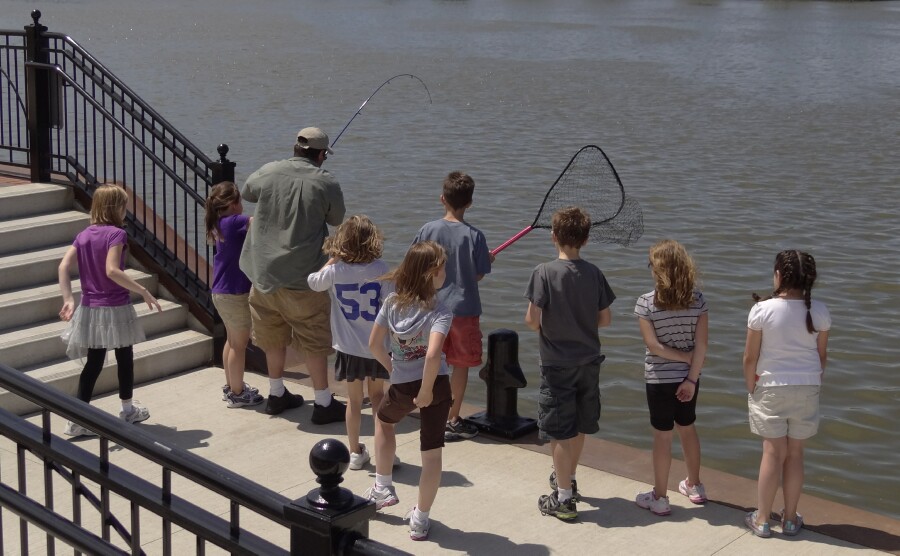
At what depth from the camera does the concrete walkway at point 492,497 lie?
5.98 metres

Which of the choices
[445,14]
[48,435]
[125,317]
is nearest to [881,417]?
[125,317]

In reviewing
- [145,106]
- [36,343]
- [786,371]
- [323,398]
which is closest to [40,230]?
[145,106]

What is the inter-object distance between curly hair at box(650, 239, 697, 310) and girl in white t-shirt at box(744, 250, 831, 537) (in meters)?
0.35

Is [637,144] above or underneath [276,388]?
above

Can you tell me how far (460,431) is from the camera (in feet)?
24.7

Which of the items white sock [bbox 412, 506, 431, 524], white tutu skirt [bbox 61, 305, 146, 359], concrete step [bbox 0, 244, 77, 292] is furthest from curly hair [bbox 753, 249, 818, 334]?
concrete step [bbox 0, 244, 77, 292]

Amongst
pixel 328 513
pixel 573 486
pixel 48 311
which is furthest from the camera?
pixel 48 311

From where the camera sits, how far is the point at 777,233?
15.5 meters

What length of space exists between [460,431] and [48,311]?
3.21 m

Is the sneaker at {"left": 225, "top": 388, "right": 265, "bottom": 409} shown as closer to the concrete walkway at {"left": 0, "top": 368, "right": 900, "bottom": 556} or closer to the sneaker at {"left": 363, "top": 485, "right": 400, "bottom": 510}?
the concrete walkway at {"left": 0, "top": 368, "right": 900, "bottom": 556}

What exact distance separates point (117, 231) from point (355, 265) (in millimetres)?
1607

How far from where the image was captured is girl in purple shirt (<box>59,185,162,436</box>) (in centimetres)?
703

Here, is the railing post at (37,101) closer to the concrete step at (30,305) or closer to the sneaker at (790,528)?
the concrete step at (30,305)

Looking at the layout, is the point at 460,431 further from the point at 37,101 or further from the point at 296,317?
the point at 37,101
